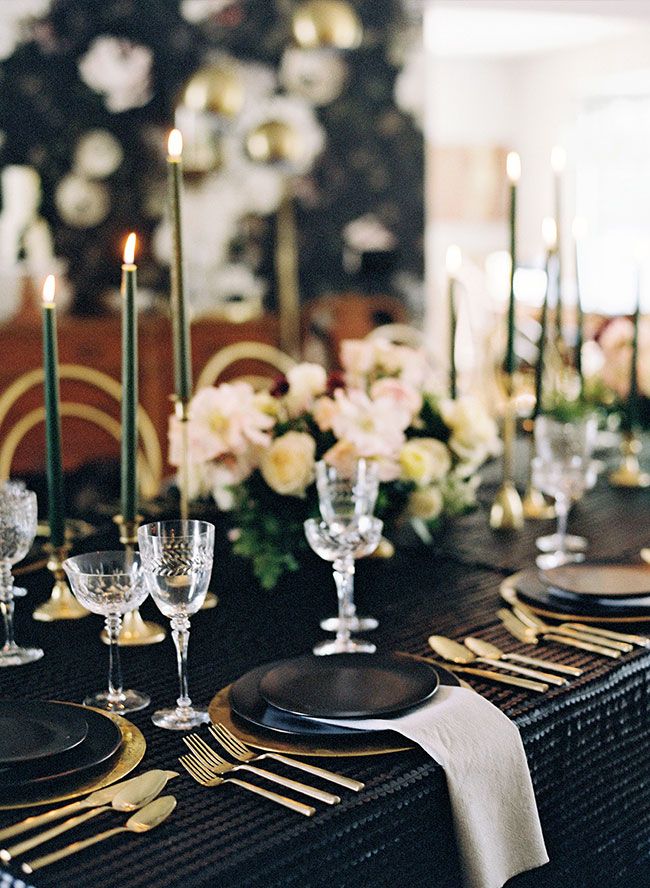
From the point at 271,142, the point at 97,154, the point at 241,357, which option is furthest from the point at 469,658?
the point at 97,154

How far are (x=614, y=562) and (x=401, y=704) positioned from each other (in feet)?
2.15

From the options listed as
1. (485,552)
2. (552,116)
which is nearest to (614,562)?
(485,552)

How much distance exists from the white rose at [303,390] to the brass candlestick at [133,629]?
343 millimetres

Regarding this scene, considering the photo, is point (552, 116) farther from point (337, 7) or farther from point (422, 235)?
point (337, 7)

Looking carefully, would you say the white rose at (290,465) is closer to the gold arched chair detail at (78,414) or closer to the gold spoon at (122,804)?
the gold spoon at (122,804)

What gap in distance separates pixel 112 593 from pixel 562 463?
0.85 meters

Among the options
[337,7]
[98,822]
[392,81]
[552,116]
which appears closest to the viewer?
[98,822]

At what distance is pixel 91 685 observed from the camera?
1234 millimetres

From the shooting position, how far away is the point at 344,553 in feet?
4.45

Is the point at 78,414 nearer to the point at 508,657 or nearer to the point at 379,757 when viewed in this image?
the point at 508,657

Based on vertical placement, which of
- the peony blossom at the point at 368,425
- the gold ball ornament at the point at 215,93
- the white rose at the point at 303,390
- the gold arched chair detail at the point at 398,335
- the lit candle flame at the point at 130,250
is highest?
the gold ball ornament at the point at 215,93

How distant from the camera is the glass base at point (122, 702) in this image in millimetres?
1158

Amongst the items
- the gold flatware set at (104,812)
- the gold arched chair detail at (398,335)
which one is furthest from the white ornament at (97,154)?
the gold flatware set at (104,812)

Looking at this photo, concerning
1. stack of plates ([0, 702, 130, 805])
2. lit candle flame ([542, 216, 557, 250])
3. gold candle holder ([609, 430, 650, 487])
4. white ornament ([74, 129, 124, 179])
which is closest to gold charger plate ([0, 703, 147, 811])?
stack of plates ([0, 702, 130, 805])
